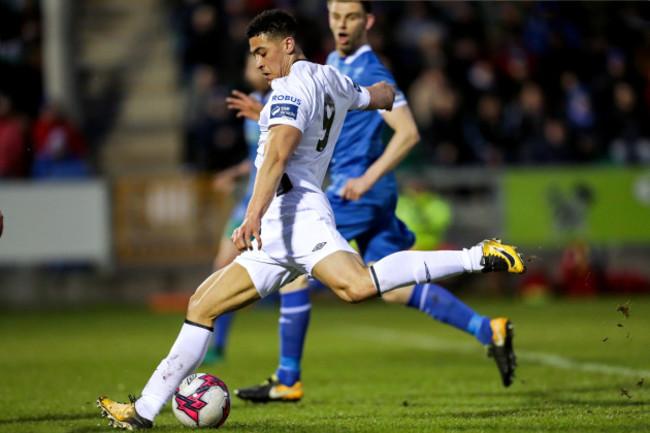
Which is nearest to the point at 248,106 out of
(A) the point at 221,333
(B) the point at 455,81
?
(A) the point at 221,333

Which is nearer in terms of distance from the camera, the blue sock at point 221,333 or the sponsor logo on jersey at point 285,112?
the sponsor logo on jersey at point 285,112

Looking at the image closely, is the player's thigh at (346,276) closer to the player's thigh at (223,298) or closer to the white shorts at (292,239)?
the white shorts at (292,239)

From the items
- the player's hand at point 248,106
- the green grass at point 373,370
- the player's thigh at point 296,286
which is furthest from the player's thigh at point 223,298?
the player's thigh at point 296,286

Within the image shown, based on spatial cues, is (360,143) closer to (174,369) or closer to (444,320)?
(444,320)

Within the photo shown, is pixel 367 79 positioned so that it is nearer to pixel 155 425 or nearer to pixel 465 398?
pixel 465 398

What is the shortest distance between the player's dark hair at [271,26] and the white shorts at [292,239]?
79 centimetres

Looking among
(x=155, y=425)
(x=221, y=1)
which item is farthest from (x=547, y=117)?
(x=155, y=425)

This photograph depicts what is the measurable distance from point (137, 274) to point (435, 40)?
6.13 metres

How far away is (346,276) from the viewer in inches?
209

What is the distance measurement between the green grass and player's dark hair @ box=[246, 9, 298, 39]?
198 centimetres

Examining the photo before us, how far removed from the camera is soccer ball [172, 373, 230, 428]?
5.52 m

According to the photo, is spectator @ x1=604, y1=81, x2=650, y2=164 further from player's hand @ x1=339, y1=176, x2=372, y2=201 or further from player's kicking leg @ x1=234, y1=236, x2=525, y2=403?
player's hand @ x1=339, y1=176, x2=372, y2=201

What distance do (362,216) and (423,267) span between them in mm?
1628

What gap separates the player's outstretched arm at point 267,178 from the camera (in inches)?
202
